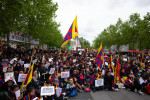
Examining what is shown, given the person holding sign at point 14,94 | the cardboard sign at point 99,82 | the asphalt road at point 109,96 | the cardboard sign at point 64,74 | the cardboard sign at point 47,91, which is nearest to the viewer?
the person holding sign at point 14,94

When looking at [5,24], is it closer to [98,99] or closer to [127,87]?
[98,99]

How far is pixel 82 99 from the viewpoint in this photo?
550 cm

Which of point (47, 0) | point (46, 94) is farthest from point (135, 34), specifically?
point (46, 94)

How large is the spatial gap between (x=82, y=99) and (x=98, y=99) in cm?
88

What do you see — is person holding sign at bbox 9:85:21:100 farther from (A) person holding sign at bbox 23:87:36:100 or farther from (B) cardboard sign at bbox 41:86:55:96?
(B) cardboard sign at bbox 41:86:55:96

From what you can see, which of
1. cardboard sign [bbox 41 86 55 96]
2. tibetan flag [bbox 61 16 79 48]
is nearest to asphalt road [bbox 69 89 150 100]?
cardboard sign [bbox 41 86 55 96]

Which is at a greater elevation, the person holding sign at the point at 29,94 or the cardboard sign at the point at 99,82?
the person holding sign at the point at 29,94

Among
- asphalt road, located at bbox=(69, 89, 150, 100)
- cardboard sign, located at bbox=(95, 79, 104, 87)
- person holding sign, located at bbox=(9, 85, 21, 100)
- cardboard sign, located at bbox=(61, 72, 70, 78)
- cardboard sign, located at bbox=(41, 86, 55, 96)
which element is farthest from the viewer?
cardboard sign, located at bbox=(61, 72, 70, 78)

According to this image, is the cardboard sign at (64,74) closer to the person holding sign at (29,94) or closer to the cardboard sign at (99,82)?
the cardboard sign at (99,82)

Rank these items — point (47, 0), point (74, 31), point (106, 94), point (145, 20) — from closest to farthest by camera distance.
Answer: point (106, 94) → point (74, 31) → point (47, 0) → point (145, 20)

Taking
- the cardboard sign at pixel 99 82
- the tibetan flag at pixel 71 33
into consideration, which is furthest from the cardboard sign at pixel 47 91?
the tibetan flag at pixel 71 33

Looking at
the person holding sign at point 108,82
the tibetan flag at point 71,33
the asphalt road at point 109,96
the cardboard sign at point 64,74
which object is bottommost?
the asphalt road at point 109,96

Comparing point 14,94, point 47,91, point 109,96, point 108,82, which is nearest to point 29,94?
point 14,94

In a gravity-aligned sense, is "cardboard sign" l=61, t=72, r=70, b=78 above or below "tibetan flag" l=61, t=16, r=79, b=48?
below
